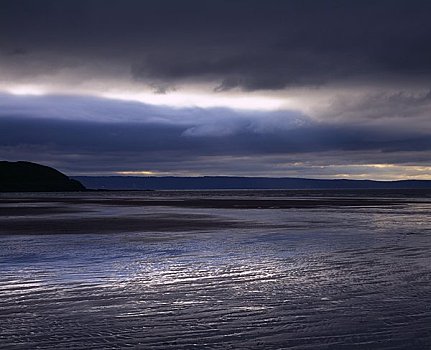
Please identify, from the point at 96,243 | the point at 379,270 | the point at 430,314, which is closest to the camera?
the point at 430,314

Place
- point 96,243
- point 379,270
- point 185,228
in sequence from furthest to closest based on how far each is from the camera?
point 185,228 < point 96,243 < point 379,270

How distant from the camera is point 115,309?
11562mm

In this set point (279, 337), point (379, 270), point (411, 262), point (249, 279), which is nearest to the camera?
point (279, 337)

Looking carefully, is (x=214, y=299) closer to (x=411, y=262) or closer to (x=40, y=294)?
(x=40, y=294)

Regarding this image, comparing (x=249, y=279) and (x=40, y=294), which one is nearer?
(x=40, y=294)

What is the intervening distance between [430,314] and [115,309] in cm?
646

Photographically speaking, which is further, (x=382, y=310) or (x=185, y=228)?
(x=185, y=228)

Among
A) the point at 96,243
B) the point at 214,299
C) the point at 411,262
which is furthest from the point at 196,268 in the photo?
the point at 96,243

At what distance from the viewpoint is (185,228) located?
3447cm

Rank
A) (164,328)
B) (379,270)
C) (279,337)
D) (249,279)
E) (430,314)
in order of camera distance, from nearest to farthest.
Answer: (279,337)
(164,328)
(430,314)
(249,279)
(379,270)

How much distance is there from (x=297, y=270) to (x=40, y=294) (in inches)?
310

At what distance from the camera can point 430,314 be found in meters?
11.0

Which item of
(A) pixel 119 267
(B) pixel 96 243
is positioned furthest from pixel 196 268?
(B) pixel 96 243

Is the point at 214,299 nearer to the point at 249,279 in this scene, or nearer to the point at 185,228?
the point at 249,279
